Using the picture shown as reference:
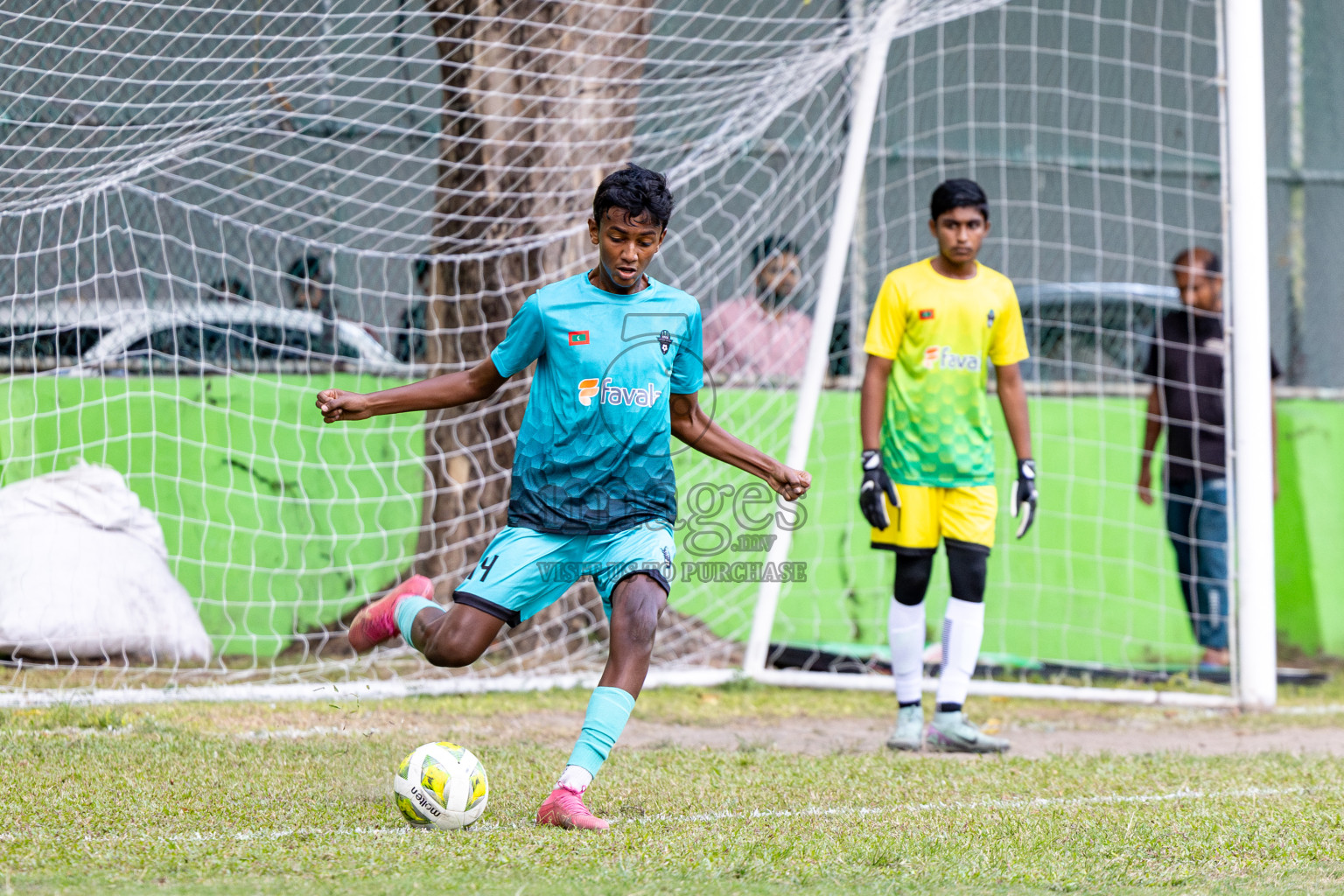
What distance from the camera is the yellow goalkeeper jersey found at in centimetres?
521

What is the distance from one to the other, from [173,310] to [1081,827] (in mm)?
4819

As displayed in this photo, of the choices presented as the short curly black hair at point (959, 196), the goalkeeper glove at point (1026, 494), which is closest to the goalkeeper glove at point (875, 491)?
the goalkeeper glove at point (1026, 494)

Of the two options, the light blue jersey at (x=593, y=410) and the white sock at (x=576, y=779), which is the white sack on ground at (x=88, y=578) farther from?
the white sock at (x=576, y=779)

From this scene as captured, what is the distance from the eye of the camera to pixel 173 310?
6.70 metres

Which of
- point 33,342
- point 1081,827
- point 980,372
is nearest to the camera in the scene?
point 1081,827

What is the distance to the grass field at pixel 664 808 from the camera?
2941 mm

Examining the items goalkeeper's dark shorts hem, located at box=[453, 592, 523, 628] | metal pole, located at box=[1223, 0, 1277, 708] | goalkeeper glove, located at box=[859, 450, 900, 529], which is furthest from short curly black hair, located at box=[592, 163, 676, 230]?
metal pole, located at box=[1223, 0, 1277, 708]

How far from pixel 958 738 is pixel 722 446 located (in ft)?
5.71

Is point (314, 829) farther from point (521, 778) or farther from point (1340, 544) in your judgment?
point (1340, 544)

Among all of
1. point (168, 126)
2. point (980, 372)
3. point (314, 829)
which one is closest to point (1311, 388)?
point (980, 372)

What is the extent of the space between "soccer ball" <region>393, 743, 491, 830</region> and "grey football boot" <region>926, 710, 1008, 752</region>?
2.21 metres

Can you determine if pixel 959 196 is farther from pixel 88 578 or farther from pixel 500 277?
pixel 88 578

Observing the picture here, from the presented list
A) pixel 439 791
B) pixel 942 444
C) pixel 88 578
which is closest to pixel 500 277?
pixel 88 578

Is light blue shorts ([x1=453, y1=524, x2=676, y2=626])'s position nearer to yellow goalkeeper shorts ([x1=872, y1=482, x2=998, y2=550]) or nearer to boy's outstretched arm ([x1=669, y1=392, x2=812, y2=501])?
boy's outstretched arm ([x1=669, y1=392, x2=812, y2=501])
